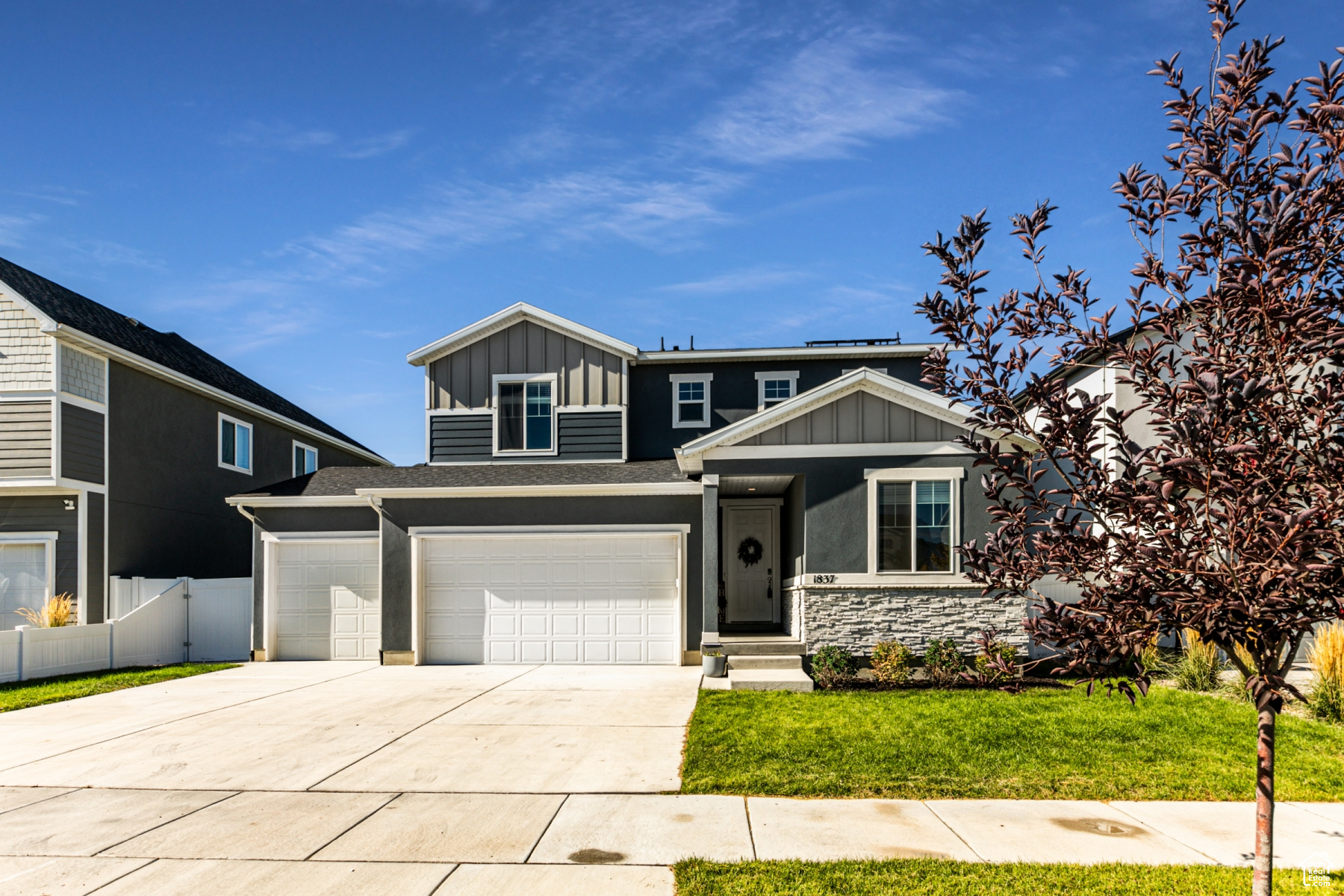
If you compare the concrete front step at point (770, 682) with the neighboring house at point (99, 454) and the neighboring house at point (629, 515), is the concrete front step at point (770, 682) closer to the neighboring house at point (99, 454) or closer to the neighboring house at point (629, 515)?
the neighboring house at point (629, 515)

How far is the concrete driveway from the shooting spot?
17.7ft

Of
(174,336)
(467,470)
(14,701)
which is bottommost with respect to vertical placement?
(14,701)

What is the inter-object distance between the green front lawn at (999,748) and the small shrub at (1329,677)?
1.40ft

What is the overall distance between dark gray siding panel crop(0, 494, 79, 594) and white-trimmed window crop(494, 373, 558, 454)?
7903 mm

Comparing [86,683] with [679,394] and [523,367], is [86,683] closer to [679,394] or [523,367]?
[523,367]

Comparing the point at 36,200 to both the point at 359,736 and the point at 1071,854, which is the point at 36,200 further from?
Answer: the point at 1071,854

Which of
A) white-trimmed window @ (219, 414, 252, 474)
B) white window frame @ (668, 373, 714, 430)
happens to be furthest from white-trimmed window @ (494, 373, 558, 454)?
white-trimmed window @ (219, 414, 252, 474)

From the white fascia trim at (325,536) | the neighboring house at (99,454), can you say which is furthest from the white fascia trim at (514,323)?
the neighboring house at (99,454)

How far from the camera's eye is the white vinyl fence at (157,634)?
14.3 metres

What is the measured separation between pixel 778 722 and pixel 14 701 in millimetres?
10548

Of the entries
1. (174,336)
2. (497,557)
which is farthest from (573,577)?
(174,336)

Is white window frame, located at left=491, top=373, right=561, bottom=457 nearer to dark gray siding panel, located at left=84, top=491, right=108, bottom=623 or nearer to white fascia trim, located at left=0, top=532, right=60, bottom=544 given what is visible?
dark gray siding panel, located at left=84, top=491, right=108, bottom=623

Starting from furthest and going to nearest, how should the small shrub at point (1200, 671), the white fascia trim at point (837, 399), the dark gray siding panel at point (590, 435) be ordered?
the dark gray siding panel at point (590, 435), the white fascia trim at point (837, 399), the small shrub at point (1200, 671)

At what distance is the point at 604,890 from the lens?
512cm
